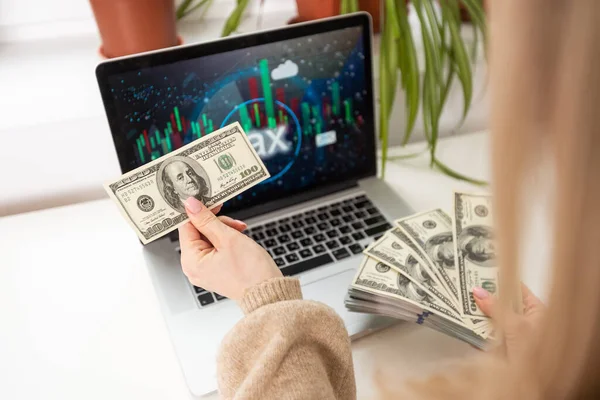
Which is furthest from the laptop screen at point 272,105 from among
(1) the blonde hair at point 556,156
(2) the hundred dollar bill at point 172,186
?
(1) the blonde hair at point 556,156

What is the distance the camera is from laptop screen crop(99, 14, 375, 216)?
788mm

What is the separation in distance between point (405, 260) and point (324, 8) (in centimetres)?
50

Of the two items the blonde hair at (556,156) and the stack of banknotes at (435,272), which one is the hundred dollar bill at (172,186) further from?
the blonde hair at (556,156)

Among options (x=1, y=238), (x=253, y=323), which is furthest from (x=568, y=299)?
(x=1, y=238)

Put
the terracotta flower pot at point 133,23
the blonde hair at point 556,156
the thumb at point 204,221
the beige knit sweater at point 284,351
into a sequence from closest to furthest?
the blonde hair at point 556,156
the beige knit sweater at point 284,351
the thumb at point 204,221
the terracotta flower pot at point 133,23

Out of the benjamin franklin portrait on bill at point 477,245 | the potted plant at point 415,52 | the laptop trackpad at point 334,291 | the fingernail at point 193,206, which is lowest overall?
the laptop trackpad at point 334,291

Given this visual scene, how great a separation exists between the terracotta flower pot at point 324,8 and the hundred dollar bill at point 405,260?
434mm

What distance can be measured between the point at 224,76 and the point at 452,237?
1.34 feet

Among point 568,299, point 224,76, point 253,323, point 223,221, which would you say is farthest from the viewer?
point 224,76

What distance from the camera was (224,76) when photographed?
820 mm

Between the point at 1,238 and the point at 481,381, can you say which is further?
the point at 1,238

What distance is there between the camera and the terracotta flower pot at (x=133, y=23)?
35.3 inches

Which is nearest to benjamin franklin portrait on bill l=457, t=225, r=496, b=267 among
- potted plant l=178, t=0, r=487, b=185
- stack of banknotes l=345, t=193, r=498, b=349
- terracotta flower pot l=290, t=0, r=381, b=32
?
stack of banknotes l=345, t=193, r=498, b=349

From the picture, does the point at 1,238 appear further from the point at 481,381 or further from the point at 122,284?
the point at 481,381
